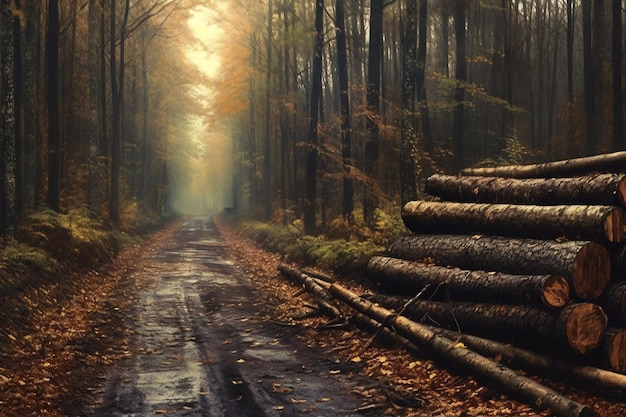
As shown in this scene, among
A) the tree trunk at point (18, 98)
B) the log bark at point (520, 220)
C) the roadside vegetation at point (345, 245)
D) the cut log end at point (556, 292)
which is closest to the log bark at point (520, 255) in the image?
the cut log end at point (556, 292)

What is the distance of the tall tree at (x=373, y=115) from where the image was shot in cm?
1902

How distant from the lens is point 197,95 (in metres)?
46.3

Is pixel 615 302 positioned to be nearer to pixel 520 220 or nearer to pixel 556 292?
pixel 556 292

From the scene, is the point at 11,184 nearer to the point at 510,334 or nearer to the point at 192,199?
the point at 510,334

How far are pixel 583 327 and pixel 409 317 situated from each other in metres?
3.40

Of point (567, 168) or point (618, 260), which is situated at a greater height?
point (567, 168)

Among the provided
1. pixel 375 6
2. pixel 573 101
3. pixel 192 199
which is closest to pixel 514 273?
pixel 375 6

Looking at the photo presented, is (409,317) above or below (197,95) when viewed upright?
below

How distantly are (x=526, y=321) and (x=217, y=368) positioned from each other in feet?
14.0

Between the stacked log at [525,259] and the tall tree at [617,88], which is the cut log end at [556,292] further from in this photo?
the tall tree at [617,88]

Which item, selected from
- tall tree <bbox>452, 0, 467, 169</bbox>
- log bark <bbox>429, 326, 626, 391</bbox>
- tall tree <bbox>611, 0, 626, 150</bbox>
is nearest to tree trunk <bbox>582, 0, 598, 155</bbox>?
tall tree <bbox>611, 0, 626, 150</bbox>

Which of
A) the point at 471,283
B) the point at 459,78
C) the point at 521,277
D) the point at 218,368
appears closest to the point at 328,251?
the point at 471,283

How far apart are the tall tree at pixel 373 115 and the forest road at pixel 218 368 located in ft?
23.4

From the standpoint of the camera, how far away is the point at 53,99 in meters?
19.0
